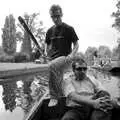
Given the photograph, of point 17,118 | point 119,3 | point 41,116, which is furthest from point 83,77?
point 119,3

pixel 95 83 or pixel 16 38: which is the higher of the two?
pixel 16 38

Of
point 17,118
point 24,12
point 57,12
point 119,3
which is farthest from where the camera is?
point 24,12

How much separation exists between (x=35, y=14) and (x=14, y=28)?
10570 millimetres

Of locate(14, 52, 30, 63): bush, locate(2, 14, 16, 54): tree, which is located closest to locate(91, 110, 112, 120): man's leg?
locate(14, 52, 30, 63): bush

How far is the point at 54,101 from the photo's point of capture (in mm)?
3754

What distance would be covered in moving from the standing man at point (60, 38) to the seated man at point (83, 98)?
1.25 meters

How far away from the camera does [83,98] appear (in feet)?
9.14

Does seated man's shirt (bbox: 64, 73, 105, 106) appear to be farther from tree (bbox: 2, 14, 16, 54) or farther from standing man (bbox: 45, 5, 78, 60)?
tree (bbox: 2, 14, 16, 54)

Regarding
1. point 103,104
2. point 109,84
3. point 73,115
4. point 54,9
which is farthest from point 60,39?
point 109,84

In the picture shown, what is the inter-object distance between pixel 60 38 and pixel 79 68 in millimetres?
1396

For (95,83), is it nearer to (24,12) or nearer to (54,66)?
(54,66)

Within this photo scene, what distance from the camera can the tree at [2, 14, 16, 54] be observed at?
281ft

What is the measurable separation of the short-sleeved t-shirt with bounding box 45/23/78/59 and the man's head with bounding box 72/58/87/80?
1305mm

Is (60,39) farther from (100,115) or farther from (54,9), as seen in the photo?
(100,115)
